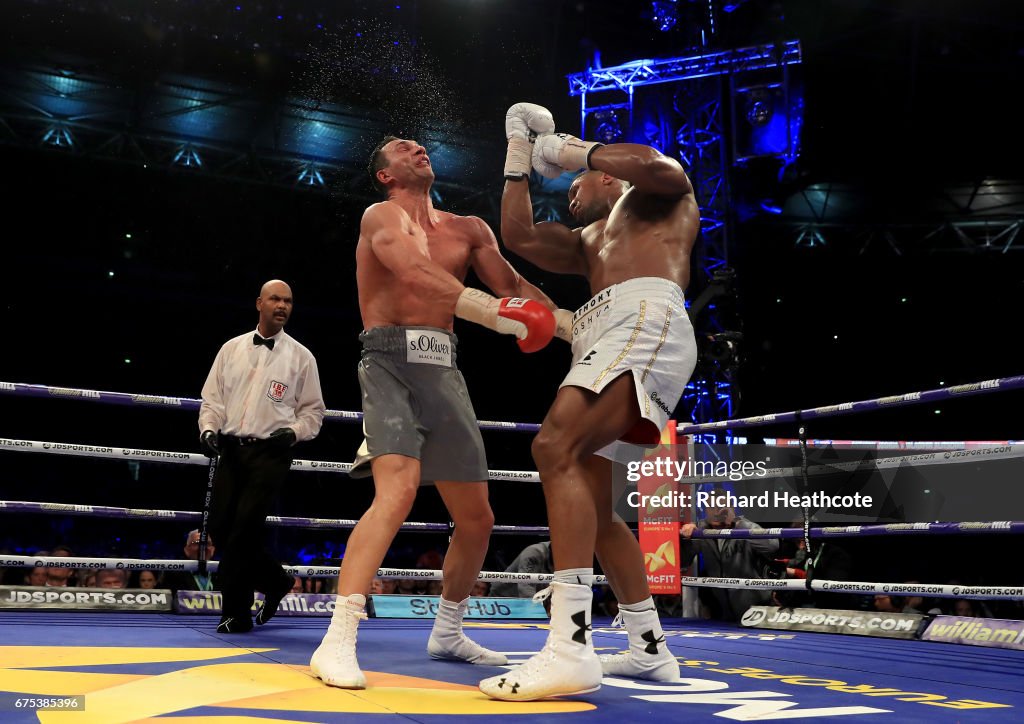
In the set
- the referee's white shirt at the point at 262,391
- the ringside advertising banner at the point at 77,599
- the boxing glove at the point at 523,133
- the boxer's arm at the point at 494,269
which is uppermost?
the boxing glove at the point at 523,133

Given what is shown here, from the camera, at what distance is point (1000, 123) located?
9.86 meters

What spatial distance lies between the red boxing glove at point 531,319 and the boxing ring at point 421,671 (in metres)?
0.72

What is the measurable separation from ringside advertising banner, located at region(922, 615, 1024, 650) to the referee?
91.7 inches

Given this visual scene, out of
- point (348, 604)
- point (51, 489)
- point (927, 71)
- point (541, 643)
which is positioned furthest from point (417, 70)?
point (348, 604)

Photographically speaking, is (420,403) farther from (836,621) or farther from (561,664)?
(836,621)

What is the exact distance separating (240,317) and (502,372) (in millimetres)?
3287

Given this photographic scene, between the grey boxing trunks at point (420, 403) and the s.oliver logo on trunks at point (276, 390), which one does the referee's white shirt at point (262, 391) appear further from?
the grey boxing trunks at point (420, 403)

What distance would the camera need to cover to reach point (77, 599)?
346 centimetres

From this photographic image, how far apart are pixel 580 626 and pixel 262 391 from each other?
177cm

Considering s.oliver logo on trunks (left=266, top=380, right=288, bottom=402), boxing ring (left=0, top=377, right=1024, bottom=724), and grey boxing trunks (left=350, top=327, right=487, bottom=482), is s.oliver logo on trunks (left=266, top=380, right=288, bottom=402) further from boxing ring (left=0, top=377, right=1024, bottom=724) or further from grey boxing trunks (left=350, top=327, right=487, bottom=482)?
grey boxing trunks (left=350, top=327, right=487, bottom=482)

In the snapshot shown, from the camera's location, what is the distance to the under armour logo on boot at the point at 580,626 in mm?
1826

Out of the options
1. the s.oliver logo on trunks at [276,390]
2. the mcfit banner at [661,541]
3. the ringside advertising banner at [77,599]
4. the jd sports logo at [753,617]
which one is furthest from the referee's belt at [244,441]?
the jd sports logo at [753,617]

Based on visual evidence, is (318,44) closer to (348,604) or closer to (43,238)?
(43,238)

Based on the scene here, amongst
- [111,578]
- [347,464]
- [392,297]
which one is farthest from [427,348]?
[111,578]
